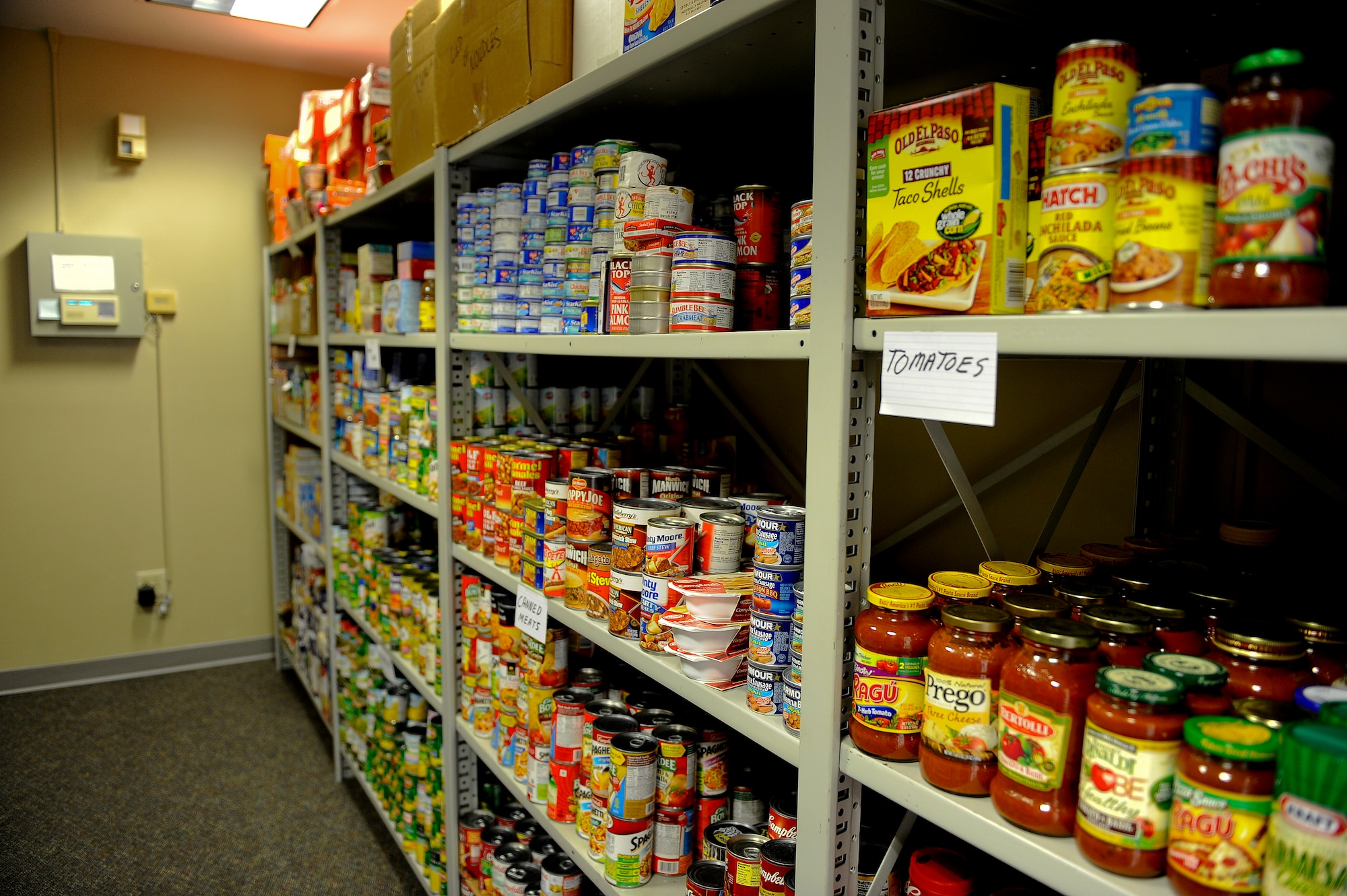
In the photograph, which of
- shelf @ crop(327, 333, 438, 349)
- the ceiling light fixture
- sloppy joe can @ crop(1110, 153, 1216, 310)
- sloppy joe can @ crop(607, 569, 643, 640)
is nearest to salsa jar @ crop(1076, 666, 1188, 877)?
sloppy joe can @ crop(1110, 153, 1216, 310)

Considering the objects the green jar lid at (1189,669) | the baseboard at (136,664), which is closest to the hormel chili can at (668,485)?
the green jar lid at (1189,669)

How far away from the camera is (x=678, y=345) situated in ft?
4.00

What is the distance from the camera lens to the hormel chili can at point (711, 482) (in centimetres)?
167

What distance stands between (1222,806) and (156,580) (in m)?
5.17

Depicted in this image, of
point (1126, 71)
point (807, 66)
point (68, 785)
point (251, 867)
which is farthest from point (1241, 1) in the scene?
point (68, 785)

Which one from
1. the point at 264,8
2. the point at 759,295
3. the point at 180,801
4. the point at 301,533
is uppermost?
the point at 264,8

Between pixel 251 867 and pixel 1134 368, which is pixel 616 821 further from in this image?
pixel 251 867

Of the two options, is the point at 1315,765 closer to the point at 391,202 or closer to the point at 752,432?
the point at 752,432

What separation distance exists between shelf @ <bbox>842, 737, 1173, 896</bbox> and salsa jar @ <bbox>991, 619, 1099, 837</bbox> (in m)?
0.02

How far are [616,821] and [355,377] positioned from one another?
2145 mm

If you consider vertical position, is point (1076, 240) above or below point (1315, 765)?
above

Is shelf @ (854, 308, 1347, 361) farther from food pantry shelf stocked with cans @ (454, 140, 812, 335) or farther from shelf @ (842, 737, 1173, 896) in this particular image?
shelf @ (842, 737, 1173, 896)

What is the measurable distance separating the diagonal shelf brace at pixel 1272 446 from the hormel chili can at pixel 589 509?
39.3 inches

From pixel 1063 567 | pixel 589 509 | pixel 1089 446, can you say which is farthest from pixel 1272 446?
pixel 589 509
